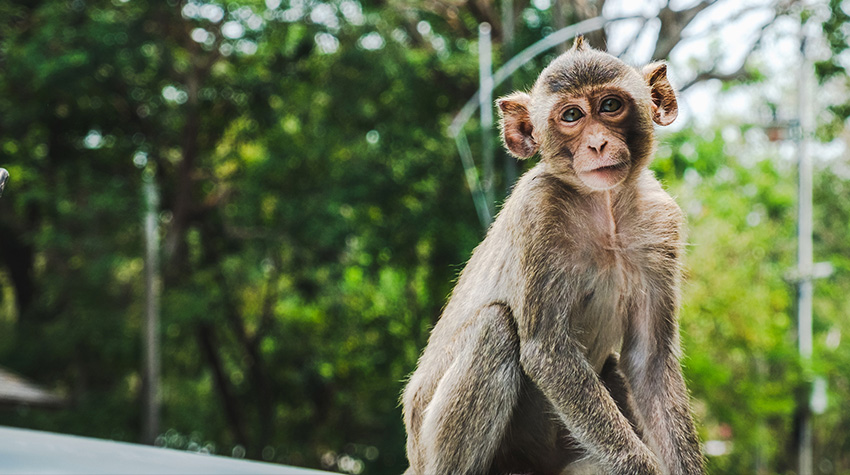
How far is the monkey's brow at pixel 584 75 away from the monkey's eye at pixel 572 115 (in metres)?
0.06

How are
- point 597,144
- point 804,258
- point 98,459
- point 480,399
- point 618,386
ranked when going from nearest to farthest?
point 98,459
point 597,144
point 480,399
point 618,386
point 804,258

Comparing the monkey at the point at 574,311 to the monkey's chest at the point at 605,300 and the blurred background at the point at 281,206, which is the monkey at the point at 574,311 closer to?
the monkey's chest at the point at 605,300

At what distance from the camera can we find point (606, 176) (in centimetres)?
306

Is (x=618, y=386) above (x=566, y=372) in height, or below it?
below

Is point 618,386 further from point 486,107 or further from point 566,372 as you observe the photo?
point 486,107

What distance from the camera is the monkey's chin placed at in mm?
3061

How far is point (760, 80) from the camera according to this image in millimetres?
16969

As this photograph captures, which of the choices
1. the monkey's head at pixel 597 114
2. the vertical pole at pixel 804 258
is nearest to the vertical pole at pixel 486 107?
the vertical pole at pixel 804 258

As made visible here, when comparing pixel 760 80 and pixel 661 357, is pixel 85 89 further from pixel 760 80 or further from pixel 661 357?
pixel 661 357

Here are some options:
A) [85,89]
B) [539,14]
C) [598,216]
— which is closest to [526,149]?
[598,216]

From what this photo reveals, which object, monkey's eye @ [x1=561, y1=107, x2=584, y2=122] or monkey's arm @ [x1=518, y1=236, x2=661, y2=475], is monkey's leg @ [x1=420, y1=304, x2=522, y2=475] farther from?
monkey's eye @ [x1=561, y1=107, x2=584, y2=122]

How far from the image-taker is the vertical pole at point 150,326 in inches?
629

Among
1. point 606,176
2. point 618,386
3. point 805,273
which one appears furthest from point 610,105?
point 805,273

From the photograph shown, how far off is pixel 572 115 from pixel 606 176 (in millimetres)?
240
